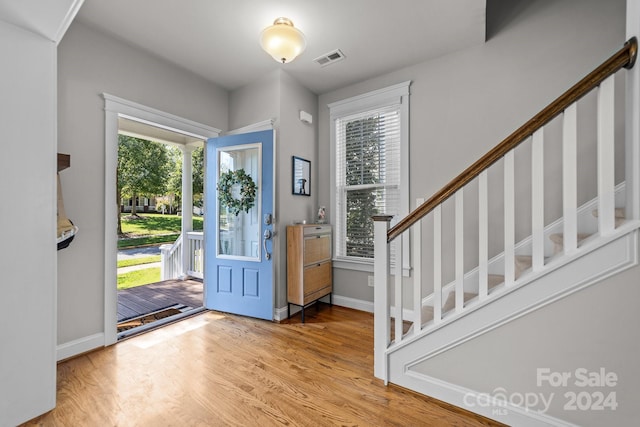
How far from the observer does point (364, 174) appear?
10.9 feet

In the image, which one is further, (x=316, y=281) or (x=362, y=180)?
(x=362, y=180)

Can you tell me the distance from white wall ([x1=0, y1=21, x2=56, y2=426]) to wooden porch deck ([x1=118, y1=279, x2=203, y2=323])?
1636 mm

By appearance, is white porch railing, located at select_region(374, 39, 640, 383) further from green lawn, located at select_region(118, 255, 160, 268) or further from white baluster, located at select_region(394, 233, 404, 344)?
green lawn, located at select_region(118, 255, 160, 268)

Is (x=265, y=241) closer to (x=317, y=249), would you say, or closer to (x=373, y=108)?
(x=317, y=249)

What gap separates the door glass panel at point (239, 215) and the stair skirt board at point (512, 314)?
189cm

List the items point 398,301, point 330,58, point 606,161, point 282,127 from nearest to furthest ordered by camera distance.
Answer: point 606,161 → point 398,301 → point 330,58 → point 282,127

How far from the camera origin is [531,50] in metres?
2.40

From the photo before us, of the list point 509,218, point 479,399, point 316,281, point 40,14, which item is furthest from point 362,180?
point 40,14

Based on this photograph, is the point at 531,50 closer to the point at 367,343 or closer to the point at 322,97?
the point at 322,97

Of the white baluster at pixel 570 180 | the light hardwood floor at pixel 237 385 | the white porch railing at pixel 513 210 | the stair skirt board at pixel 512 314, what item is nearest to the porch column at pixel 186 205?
the light hardwood floor at pixel 237 385

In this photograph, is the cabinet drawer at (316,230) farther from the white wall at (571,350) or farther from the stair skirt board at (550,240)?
the white wall at (571,350)

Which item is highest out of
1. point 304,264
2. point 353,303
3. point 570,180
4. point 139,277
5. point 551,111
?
point 551,111

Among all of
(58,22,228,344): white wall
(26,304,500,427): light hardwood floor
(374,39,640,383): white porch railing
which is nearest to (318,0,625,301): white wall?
(374,39,640,383): white porch railing

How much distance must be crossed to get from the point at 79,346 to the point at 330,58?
359 cm
